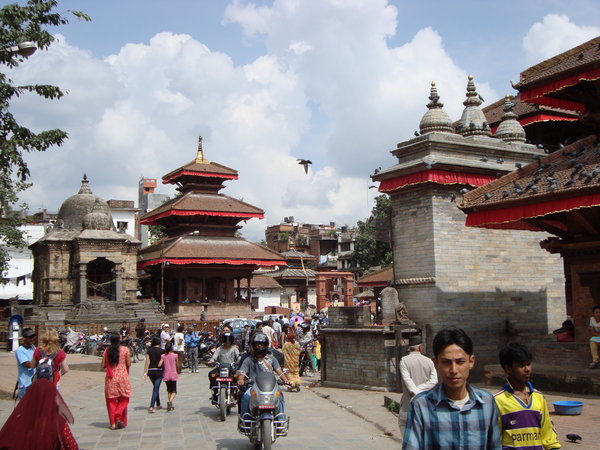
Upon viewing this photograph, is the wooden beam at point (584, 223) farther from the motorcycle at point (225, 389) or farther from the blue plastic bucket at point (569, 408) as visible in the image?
the motorcycle at point (225, 389)

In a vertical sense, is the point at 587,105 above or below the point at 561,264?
above

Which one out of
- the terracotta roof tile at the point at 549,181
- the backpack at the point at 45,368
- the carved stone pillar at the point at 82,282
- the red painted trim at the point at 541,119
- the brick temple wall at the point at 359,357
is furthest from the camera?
the carved stone pillar at the point at 82,282

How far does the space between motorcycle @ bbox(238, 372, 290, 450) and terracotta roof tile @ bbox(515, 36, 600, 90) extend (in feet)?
33.2

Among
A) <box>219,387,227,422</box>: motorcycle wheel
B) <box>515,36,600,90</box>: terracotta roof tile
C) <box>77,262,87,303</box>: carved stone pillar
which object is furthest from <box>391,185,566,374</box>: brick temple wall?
<box>77,262,87,303</box>: carved stone pillar

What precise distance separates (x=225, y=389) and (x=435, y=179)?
337 inches

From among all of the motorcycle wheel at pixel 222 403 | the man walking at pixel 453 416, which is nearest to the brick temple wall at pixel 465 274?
the motorcycle wheel at pixel 222 403

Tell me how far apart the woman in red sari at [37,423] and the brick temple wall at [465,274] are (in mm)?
11869

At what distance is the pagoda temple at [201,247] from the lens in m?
40.0

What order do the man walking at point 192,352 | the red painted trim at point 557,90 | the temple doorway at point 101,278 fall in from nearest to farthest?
the red painted trim at point 557,90
the man walking at point 192,352
the temple doorway at point 101,278

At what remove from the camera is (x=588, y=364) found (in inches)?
560

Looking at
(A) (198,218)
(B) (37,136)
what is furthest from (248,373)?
(A) (198,218)

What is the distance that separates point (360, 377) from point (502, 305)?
455 cm

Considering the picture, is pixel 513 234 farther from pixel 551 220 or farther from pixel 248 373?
pixel 248 373

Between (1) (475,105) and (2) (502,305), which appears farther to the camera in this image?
(1) (475,105)
